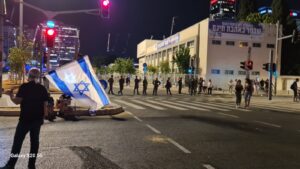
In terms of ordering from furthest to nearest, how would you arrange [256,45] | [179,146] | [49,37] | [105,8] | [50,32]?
[256,45]
[105,8]
[50,32]
[49,37]
[179,146]

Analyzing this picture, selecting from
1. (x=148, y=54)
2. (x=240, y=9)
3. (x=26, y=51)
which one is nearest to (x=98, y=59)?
(x=148, y=54)

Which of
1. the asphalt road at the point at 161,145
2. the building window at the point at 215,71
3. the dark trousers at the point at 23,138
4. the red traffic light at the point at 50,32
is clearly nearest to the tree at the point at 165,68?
the building window at the point at 215,71

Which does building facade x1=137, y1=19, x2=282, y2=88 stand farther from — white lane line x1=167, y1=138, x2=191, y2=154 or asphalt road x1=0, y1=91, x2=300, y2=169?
white lane line x1=167, y1=138, x2=191, y2=154

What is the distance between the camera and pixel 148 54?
4254 inches

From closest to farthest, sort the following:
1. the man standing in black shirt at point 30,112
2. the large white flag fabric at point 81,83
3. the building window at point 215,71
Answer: the man standing in black shirt at point 30,112 → the large white flag fabric at point 81,83 → the building window at point 215,71

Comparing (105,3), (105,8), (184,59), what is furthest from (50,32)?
(184,59)

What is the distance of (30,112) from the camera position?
6.08 metres

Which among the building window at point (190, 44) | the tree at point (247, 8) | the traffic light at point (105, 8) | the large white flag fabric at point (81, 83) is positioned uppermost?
the tree at point (247, 8)

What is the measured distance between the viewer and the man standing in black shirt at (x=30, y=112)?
609cm

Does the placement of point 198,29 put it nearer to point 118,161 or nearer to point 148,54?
point 148,54

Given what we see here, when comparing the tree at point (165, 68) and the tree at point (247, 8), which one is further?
the tree at point (247, 8)

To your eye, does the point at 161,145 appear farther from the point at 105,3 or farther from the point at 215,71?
the point at 215,71

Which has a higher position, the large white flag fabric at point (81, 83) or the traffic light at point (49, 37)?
the traffic light at point (49, 37)

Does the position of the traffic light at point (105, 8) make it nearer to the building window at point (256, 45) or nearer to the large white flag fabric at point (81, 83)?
the large white flag fabric at point (81, 83)
